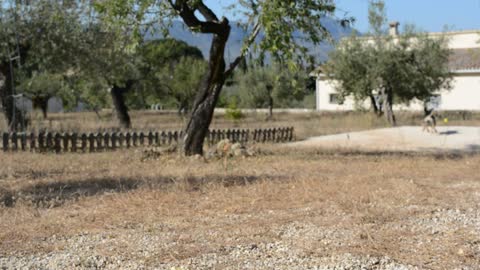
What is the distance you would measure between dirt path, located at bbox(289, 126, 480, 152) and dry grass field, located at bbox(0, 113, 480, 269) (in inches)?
275

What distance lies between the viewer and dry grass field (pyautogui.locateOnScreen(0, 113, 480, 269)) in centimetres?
507

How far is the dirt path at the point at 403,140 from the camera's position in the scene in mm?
18734

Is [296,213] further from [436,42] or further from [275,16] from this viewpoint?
[436,42]

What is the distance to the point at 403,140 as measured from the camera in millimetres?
20906

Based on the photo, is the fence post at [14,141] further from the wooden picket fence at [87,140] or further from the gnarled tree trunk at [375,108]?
the gnarled tree trunk at [375,108]

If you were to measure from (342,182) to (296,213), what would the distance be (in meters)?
2.52

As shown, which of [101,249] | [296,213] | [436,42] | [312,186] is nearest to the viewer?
[101,249]

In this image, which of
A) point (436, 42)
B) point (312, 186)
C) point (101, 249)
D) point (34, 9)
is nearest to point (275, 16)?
point (312, 186)

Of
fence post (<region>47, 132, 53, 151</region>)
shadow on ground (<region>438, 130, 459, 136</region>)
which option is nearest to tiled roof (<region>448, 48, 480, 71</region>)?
shadow on ground (<region>438, 130, 459, 136</region>)

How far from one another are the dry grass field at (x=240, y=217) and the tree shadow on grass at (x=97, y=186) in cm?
3

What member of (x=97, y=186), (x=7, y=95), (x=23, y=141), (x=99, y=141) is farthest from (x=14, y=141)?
(x=97, y=186)

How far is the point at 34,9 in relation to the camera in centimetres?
1777

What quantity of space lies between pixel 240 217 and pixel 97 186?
11.0 ft

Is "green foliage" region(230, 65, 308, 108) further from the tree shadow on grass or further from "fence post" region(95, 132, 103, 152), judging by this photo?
the tree shadow on grass
